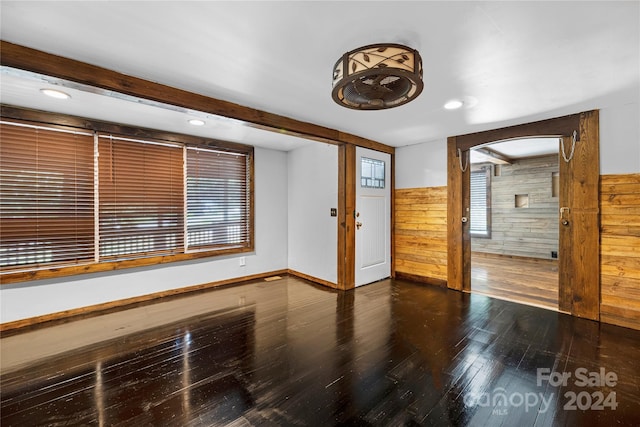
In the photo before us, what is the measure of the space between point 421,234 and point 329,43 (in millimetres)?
3318

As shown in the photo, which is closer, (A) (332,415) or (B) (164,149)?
(A) (332,415)

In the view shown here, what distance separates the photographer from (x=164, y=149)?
3.72m

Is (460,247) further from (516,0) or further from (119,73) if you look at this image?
(119,73)

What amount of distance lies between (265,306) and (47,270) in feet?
7.55

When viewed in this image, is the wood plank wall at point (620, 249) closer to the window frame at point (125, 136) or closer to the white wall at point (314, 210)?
the white wall at point (314, 210)

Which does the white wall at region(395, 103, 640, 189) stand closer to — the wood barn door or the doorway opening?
the wood barn door

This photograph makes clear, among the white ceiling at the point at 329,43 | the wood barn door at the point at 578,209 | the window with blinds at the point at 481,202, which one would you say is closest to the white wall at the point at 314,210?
the white ceiling at the point at 329,43

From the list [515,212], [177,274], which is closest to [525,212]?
[515,212]

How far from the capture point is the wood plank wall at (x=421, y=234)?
4074 millimetres

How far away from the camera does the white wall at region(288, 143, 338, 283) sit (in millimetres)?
4136

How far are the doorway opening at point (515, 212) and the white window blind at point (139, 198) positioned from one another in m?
4.65

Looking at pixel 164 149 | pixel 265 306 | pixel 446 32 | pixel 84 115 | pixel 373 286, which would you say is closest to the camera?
pixel 446 32

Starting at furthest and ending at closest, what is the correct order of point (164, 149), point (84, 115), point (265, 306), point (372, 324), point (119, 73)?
1. point (164, 149)
2. point (265, 306)
3. point (84, 115)
4. point (372, 324)
5. point (119, 73)

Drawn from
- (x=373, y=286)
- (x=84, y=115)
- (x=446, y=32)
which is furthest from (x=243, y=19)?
(x=373, y=286)
